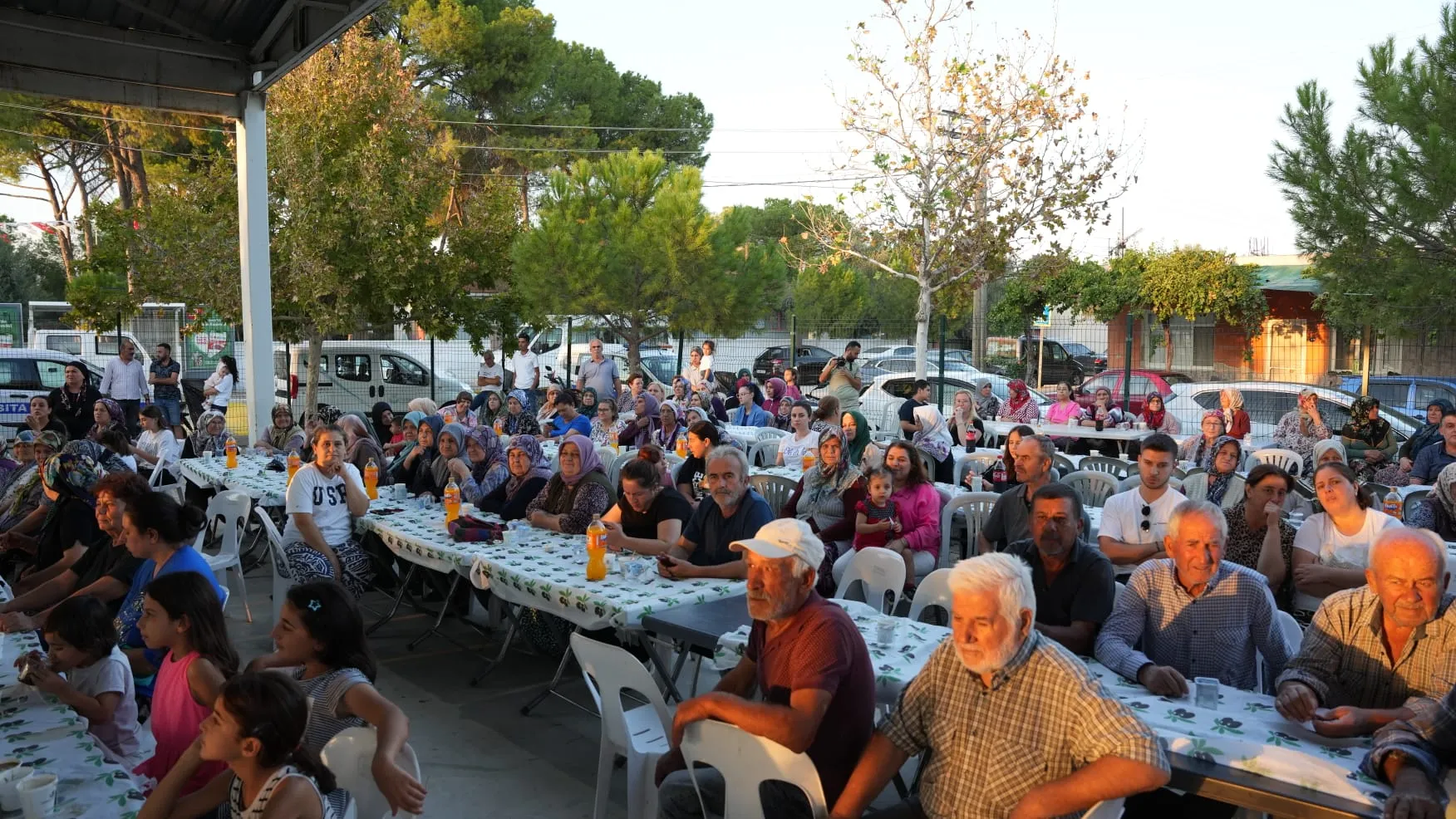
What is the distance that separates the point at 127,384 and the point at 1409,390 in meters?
16.3

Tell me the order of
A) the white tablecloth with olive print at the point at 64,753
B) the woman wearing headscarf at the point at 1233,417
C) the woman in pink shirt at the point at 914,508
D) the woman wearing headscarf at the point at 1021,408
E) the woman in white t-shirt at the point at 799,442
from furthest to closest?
the woman wearing headscarf at the point at 1021,408 → the woman wearing headscarf at the point at 1233,417 → the woman in white t-shirt at the point at 799,442 → the woman in pink shirt at the point at 914,508 → the white tablecloth with olive print at the point at 64,753

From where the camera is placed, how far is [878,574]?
203 inches

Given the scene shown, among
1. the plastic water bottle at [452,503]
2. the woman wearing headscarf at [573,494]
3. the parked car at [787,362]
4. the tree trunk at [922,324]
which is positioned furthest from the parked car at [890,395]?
the plastic water bottle at [452,503]

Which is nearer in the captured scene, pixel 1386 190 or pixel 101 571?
pixel 101 571

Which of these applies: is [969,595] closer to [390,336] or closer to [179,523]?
[179,523]

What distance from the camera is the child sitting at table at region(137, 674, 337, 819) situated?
99.2 inches

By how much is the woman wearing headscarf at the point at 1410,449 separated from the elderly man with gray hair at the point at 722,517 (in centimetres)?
610

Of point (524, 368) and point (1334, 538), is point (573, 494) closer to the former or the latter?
point (1334, 538)

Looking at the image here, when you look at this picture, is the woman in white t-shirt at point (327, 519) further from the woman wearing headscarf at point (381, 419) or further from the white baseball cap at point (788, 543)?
the woman wearing headscarf at point (381, 419)

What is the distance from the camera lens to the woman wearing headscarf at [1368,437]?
33.6 ft

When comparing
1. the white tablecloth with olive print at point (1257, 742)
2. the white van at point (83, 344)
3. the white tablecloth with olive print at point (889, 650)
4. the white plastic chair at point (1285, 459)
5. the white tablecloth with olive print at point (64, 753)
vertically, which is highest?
the white van at point (83, 344)

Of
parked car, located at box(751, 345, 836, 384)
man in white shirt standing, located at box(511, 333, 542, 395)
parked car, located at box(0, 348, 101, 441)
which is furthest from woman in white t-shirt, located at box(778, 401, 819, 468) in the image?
parked car, located at box(751, 345, 836, 384)

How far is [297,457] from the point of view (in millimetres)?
8703

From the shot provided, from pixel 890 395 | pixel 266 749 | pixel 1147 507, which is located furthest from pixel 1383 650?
pixel 890 395
